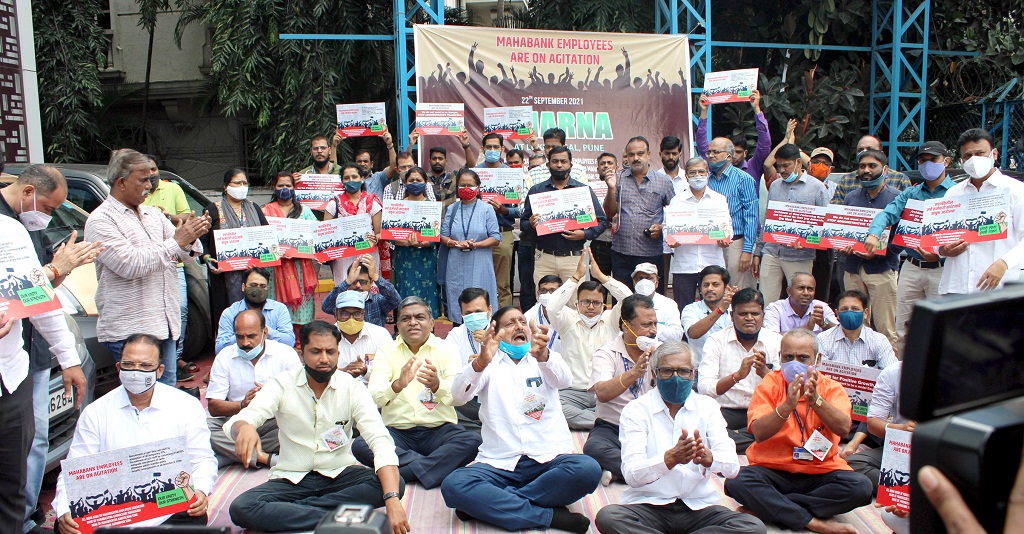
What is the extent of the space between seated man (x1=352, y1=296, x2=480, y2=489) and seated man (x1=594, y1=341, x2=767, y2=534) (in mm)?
1295

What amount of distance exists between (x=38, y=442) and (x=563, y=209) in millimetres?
4546

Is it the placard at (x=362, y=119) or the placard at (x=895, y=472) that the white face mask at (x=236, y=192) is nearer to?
the placard at (x=362, y=119)

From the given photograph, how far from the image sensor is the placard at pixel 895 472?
4129 millimetres

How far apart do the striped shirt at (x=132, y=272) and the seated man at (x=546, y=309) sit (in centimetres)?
262

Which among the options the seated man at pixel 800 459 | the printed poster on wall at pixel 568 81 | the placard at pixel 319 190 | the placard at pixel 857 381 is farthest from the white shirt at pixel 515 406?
the printed poster on wall at pixel 568 81

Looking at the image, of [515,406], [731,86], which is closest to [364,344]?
[515,406]

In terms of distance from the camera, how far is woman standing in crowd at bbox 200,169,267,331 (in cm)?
722

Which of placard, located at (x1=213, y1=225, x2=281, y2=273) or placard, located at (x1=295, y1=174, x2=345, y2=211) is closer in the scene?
placard, located at (x1=213, y1=225, x2=281, y2=273)

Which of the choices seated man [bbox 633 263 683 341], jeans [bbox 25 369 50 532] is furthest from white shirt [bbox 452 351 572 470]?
jeans [bbox 25 369 50 532]

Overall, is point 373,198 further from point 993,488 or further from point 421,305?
point 993,488

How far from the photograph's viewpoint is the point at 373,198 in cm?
816

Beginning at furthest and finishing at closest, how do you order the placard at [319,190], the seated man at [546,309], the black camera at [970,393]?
1. the placard at [319,190]
2. the seated man at [546,309]
3. the black camera at [970,393]

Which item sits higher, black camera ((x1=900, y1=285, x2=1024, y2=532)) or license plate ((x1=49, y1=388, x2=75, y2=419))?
black camera ((x1=900, y1=285, x2=1024, y2=532))

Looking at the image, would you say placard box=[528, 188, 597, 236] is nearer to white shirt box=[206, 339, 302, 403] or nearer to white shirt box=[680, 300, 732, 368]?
white shirt box=[680, 300, 732, 368]
